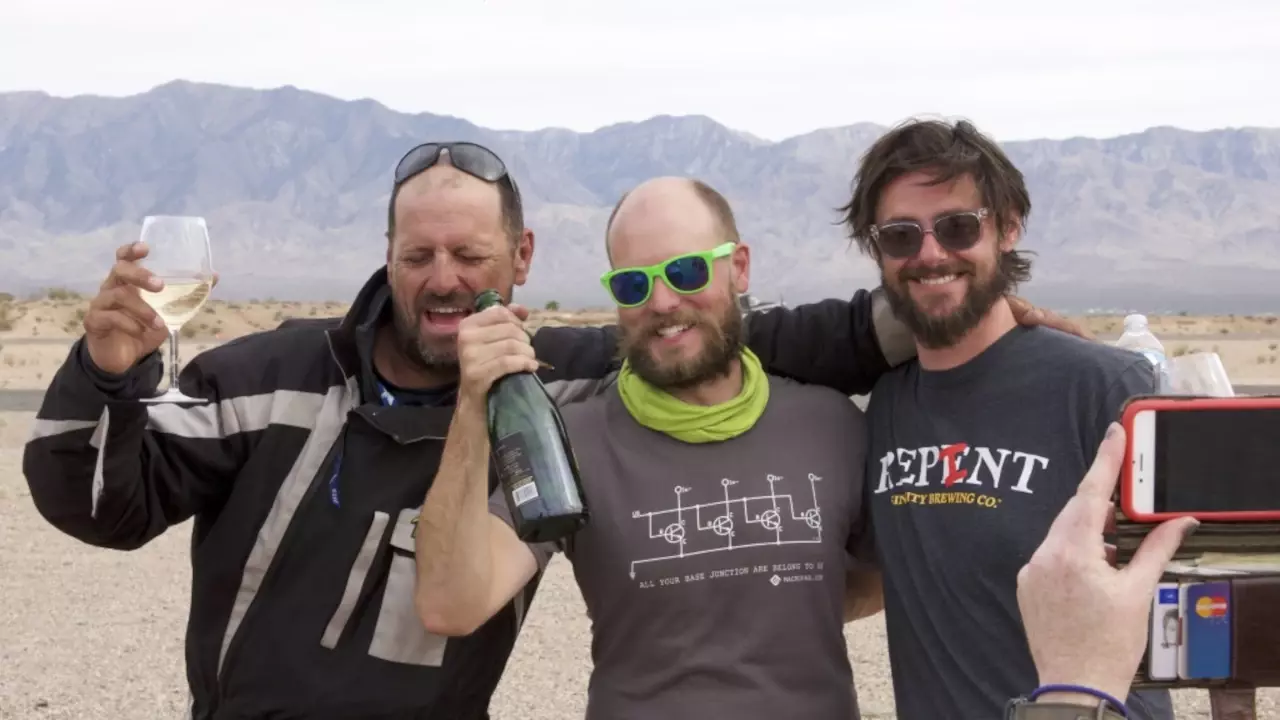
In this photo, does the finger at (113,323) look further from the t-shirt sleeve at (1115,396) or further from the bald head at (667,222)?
the t-shirt sleeve at (1115,396)

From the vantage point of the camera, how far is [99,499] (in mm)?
3660

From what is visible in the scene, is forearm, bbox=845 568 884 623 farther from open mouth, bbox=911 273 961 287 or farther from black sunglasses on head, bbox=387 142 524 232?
black sunglasses on head, bbox=387 142 524 232

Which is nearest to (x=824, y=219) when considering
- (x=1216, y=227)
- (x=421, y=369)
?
(x=1216, y=227)

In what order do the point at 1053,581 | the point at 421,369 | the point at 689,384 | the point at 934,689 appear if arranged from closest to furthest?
the point at 1053,581
the point at 934,689
the point at 689,384
the point at 421,369

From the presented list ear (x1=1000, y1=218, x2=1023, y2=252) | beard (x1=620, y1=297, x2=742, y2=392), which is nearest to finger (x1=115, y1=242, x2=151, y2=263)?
beard (x1=620, y1=297, x2=742, y2=392)

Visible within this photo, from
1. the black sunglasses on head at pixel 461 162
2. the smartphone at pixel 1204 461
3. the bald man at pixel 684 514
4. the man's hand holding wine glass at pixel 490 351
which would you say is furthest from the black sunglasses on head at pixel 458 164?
the smartphone at pixel 1204 461

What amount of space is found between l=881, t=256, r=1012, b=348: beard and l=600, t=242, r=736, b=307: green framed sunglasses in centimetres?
49

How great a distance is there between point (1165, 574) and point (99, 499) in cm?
268

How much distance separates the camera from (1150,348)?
368 cm

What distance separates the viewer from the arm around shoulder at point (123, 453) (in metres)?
3.51

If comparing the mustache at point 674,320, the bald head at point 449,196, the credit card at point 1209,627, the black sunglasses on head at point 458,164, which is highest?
the black sunglasses on head at point 458,164

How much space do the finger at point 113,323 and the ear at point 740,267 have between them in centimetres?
154

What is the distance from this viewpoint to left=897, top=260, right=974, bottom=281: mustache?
3.48 meters

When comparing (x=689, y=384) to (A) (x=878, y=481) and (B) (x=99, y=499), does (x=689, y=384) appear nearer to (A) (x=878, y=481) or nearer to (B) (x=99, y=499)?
(A) (x=878, y=481)
